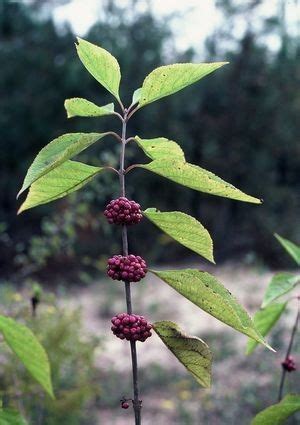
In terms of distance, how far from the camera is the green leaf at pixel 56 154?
2.14ft

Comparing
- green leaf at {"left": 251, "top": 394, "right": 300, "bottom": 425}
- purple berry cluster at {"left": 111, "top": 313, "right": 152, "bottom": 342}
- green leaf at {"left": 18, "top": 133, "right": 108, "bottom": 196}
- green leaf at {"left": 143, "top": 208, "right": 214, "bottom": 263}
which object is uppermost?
green leaf at {"left": 18, "top": 133, "right": 108, "bottom": 196}

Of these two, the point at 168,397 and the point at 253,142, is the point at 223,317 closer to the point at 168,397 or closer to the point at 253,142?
the point at 168,397

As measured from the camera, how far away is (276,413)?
869 millimetres

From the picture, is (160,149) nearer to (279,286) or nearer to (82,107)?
(82,107)

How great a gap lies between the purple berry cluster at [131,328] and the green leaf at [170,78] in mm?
262

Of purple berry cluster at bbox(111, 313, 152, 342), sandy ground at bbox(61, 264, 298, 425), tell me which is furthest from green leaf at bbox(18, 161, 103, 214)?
sandy ground at bbox(61, 264, 298, 425)

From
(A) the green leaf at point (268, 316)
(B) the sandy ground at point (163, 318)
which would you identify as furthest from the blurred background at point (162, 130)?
(A) the green leaf at point (268, 316)

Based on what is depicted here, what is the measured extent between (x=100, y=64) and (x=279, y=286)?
0.45 m

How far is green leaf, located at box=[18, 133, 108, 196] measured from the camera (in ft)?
2.14

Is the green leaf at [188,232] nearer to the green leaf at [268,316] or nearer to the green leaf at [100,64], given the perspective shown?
the green leaf at [100,64]

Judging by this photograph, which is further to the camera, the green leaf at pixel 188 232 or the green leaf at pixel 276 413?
the green leaf at pixel 276 413

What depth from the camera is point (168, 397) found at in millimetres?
5078

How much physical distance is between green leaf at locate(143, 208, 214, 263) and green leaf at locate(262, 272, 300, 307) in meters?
0.26

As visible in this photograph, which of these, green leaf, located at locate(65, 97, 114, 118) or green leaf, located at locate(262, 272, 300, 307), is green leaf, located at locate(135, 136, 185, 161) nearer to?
green leaf, located at locate(65, 97, 114, 118)
